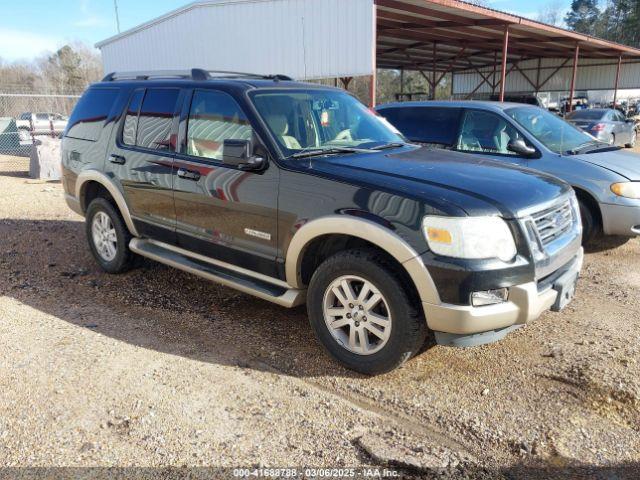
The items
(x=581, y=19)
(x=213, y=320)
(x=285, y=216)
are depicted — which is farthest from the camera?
(x=581, y=19)

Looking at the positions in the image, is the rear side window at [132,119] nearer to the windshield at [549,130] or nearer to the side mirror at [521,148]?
the side mirror at [521,148]

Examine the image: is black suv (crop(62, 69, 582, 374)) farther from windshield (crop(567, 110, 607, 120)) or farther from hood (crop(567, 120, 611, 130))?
windshield (crop(567, 110, 607, 120))

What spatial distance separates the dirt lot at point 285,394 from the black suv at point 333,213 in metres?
0.41

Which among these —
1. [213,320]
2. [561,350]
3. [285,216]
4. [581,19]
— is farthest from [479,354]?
[581,19]

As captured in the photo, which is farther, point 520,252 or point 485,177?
point 485,177

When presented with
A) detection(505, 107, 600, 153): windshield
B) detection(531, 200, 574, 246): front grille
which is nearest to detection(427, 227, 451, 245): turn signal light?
detection(531, 200, 574, 246): front grille

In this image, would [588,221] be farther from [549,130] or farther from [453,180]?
[453,180]

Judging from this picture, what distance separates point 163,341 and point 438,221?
233 cm

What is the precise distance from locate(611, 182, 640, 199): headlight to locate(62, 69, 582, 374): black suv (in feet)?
7.45

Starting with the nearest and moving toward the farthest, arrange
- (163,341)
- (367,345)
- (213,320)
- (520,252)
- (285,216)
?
(520,252), (367,345), (285,216), (163,341), (213,320)

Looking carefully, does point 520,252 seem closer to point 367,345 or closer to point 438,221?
point 438,221

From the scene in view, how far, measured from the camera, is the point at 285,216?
3.68m

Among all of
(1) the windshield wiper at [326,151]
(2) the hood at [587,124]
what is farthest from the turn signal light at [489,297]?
(2) the hood at [587,124]

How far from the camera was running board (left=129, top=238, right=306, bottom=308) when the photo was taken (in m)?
3.83
